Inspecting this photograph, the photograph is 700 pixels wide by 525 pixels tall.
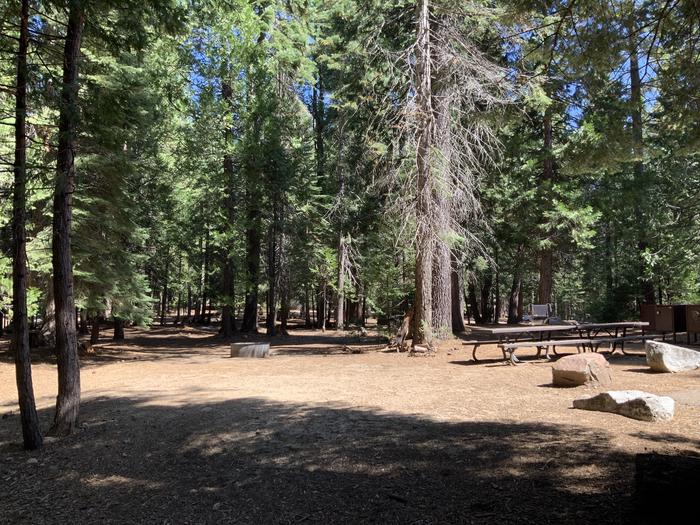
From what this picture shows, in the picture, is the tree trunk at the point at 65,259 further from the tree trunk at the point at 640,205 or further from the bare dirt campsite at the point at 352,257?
the tree trunk at the point at 640,205

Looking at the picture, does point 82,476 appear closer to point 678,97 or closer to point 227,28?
point 678,97

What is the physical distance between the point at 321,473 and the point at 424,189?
986cm

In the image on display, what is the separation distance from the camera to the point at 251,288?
2244 centimetres

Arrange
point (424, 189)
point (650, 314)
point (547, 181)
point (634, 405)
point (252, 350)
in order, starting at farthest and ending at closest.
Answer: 1. point (547, 181)
2. point (650, 314)
3. point (252, 350)
4. point (424, 189)
5. point (634, 405)

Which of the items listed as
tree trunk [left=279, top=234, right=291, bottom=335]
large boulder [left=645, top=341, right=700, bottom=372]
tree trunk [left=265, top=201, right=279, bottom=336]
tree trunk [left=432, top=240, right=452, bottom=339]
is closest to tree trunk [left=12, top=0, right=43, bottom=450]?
large boulder [left=645, top=341, right=700, bottom=372]

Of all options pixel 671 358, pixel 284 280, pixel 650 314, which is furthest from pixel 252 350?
pixel 650 314

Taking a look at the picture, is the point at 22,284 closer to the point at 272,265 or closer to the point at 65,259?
the point at 65,259

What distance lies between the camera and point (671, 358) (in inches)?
355

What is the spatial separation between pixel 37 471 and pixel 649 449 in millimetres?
6464

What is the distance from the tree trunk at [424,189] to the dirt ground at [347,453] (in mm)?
4026

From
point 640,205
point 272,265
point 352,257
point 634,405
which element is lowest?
point 634,405

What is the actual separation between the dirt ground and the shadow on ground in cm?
2

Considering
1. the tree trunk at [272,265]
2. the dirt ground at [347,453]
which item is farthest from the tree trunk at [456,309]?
the dirt ground at [347,453]

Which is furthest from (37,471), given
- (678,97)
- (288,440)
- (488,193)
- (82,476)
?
(488,193)
